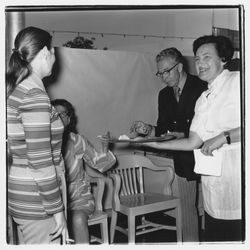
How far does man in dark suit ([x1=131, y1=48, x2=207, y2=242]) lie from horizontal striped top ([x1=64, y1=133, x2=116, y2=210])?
0.64ft

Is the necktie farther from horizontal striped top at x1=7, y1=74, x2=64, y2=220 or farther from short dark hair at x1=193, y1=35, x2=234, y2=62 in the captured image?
horizontal striped top at x1=7, y1=74, x2=64, y2=220

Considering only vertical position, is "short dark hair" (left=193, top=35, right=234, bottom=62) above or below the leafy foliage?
below

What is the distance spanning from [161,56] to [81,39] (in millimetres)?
327

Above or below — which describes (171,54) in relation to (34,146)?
above

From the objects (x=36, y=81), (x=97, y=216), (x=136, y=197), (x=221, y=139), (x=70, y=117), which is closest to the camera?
(x=36, y=81)

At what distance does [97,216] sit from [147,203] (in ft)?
0.76

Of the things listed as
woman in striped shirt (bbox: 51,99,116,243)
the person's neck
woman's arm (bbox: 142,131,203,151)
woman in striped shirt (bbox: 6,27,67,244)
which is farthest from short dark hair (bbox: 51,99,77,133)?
the person's neck

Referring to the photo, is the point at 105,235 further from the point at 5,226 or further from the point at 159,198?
the point at 5,226

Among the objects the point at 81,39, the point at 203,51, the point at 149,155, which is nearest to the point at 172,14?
the point at 203,51

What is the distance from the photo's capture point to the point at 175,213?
1442 millimetres

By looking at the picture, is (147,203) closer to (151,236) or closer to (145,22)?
(151,236)

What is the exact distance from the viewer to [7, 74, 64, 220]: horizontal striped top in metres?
0.86

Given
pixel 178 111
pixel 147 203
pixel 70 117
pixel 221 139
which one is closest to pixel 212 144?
pixel 221 139

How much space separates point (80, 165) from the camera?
137cm
